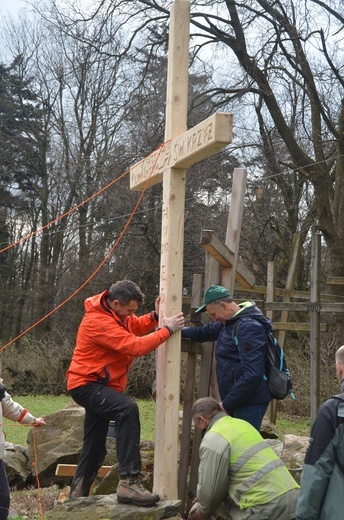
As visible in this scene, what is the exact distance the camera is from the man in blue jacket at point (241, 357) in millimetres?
5043

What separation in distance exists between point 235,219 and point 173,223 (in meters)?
0.81

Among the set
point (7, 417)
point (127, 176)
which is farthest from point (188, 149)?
point (127, 176)

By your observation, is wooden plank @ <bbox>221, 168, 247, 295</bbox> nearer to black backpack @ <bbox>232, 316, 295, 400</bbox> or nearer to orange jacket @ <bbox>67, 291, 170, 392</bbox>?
black backpack @ <bbox>232, 316, 295, 400</bbox>

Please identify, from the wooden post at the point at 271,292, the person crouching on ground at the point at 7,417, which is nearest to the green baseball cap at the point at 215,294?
the person crouching on ground at the point at 7,417

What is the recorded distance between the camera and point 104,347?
5.37 m

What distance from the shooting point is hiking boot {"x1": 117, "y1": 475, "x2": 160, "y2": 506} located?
4.94 metres

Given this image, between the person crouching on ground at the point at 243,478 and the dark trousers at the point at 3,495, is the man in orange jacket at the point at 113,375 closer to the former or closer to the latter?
the dark trousers at the point at 3,495

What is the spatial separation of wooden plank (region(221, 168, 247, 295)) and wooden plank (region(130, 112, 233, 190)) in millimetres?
610

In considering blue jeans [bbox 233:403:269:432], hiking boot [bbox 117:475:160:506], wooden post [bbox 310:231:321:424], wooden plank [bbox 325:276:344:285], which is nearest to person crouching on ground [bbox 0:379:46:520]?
hiking boot [bbox 117:475:160:506]

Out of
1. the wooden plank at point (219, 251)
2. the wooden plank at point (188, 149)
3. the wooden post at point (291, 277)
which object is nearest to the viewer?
the wooden plank at point (188, 149)

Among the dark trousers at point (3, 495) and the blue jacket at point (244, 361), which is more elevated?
the blue jacket at point (244, 361)

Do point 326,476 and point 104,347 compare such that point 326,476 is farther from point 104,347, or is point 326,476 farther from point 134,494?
point 104,347

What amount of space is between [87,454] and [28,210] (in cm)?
2612

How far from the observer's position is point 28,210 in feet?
102
